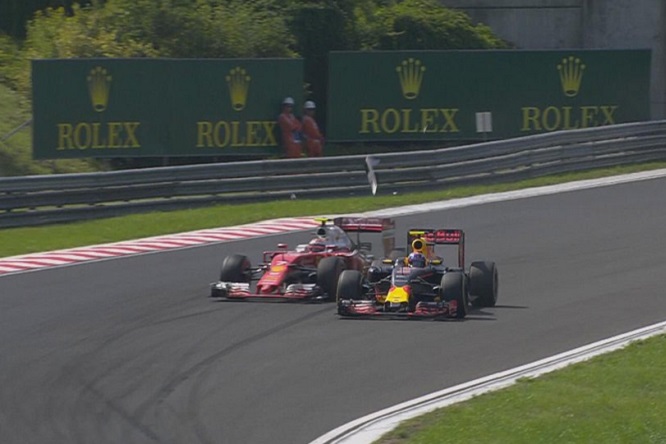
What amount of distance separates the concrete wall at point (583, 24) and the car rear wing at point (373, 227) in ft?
74.7

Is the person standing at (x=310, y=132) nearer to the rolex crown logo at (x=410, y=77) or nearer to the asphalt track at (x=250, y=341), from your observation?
the rolex crown logo at (x=410, y=77)

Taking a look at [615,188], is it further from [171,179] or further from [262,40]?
[262,40]

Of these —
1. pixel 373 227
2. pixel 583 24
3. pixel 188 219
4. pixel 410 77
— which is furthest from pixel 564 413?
pixel 583 24

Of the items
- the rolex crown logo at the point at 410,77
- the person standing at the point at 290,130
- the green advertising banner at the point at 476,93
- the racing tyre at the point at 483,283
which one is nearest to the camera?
the racing tyre at the point at 483,283

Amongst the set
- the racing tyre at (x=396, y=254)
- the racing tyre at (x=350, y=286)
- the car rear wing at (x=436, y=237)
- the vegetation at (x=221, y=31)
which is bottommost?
the racing tyre at (x=350, y=286)

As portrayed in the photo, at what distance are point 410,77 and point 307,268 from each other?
1422cm

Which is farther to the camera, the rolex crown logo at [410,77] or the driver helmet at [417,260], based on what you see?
the rolex crown logo at [410,77]

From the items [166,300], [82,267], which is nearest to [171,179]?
[82,267]

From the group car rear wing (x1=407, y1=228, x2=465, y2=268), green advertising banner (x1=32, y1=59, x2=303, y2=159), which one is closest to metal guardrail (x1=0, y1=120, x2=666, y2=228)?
green advertising banner (x1=32, y1=59, x2=303, y2=159)

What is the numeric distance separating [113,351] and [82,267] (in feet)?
17.9

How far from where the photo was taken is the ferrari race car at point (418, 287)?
14789 mm

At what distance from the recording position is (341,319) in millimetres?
14922

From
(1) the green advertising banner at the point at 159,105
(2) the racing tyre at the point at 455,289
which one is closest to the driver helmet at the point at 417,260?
(2) the racing tyre at the point at 455,289

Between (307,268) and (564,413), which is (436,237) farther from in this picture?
(564,413)
